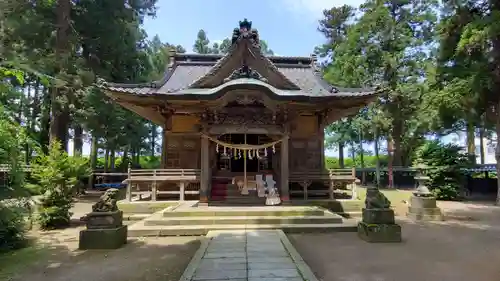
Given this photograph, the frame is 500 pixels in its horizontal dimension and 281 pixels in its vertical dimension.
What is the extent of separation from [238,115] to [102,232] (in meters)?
5.83

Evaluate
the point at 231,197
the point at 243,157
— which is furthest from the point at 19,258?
the point at 243,157

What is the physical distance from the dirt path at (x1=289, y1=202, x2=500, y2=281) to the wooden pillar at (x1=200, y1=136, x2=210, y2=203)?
3823 mm

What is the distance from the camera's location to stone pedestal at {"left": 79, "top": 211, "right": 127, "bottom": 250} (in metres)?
6.91

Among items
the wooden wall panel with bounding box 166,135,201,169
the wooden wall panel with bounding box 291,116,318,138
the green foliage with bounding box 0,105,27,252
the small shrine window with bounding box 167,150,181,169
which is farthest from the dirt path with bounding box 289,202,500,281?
the small shrine window with bounding box 167,150,181,169

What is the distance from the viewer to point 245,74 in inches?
427

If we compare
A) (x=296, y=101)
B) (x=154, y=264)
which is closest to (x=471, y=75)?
(x=296, y=101)

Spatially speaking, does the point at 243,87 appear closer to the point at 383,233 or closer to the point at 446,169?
the point at 383,233

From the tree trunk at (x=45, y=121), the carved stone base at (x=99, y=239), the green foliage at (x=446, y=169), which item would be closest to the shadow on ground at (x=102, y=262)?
the carved stone base at (x=99, y=239)

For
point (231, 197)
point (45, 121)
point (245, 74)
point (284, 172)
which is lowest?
point (231, 197)

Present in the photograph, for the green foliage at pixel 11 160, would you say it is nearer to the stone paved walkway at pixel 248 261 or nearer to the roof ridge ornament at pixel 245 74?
the stone paved walkway at pixel 248 261

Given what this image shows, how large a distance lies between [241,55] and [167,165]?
4990 millimetres

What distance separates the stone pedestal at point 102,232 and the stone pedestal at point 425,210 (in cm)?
930

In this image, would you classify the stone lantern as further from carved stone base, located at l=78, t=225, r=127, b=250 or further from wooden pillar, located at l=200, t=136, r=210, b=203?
carved stone base, located at l=78, t=225, r=127, b=250

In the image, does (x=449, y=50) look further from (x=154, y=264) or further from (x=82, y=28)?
(x=82, y=28)
